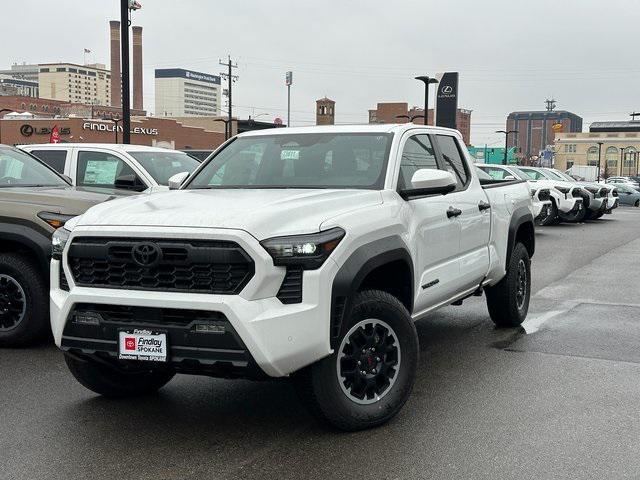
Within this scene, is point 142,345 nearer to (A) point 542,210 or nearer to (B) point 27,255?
(B) point 27,255

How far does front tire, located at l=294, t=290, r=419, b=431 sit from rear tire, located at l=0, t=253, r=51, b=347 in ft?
10.1

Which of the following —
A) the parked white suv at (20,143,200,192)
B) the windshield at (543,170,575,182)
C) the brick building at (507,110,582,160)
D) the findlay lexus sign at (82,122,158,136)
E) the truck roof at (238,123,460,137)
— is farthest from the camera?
the brick building at (507,110,582,160)

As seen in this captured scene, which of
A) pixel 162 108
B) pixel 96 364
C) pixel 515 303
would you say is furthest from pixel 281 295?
pixel 162 108

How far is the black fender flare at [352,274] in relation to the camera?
410 cm

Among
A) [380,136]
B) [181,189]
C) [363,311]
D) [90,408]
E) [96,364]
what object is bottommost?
[90,408]

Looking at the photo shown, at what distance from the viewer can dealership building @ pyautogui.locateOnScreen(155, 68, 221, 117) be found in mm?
176488

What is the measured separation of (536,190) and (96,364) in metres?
16.9

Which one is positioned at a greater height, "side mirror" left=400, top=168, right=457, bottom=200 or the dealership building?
the dealership building

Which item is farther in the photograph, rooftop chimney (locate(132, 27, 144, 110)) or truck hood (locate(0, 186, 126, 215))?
rooftop chimney (locate(132, 27, 144, 110))

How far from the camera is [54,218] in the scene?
6.46m

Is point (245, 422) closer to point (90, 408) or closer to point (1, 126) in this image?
point (90, 408)

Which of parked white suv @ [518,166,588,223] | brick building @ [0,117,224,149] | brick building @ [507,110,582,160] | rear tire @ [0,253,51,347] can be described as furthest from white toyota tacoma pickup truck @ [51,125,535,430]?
brick building @ [507,110,582,160]

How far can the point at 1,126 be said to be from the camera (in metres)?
74.3

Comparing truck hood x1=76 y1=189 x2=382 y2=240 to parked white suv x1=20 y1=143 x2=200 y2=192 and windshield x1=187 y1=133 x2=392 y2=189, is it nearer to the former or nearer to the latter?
windshield x1=187 y1=133 x2=392 y2=189
